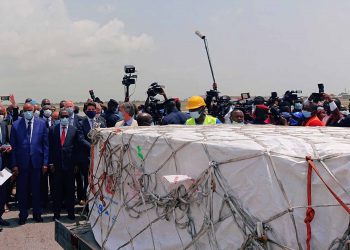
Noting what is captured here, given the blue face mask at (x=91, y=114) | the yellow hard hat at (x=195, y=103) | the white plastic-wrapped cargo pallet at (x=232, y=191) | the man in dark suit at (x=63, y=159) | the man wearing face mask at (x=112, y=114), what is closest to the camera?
the white plastic-wrapped cargo pallet at (x=232, y=191)

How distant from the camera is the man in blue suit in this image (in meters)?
7.27

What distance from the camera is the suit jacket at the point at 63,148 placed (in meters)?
7.36

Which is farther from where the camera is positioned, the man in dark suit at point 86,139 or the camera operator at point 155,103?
the camera operator at point 155,103

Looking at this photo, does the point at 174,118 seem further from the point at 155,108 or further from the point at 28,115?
the point at 28,115

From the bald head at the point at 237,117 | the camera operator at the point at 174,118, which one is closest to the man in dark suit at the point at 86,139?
the camera operator at the point at 174,118

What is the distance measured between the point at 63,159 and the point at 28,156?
0.58 m

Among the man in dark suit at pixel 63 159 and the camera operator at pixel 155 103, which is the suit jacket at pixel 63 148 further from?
the camera operator at pixel 155 103

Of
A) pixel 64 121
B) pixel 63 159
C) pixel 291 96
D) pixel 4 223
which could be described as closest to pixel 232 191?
pixel 63 159

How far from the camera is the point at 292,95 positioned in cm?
1129

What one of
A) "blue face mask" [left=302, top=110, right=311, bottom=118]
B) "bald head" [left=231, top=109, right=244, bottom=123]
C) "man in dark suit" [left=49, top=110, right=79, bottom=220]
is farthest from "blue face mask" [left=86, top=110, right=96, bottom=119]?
"blue face mask" [left=302, top=110, right=311, bottom=118]

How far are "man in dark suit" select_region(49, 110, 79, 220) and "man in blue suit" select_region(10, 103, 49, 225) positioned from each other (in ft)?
0.49

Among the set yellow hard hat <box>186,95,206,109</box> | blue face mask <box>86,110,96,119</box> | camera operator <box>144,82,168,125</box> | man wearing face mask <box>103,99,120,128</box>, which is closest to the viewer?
yellow hard hat <box>186,95,206,109</box>

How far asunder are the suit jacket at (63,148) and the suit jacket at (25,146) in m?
0.20

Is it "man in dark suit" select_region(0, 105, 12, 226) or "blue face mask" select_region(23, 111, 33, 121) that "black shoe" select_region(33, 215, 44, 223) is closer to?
"man in dark suit" select_region(0, 105, 12, 226)
